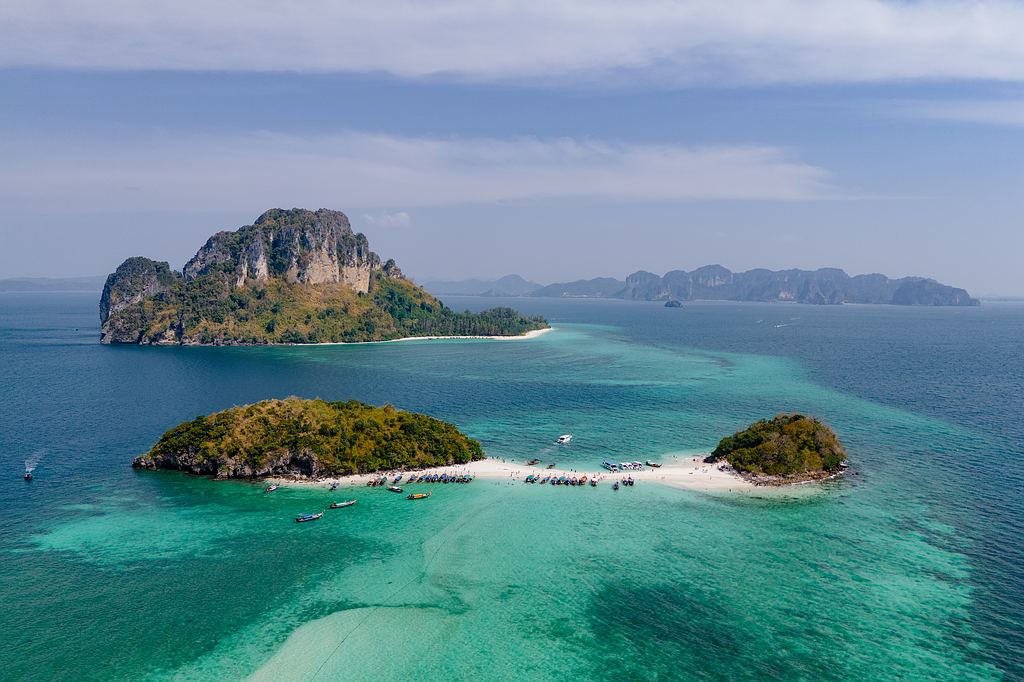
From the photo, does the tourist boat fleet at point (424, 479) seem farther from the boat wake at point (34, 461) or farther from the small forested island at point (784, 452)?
the boat wake at point (34, 461)

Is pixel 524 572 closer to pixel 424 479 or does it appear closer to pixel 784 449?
pixel 424 479

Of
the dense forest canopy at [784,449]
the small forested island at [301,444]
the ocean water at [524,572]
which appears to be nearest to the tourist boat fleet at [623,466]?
the ocean water at [524,572]

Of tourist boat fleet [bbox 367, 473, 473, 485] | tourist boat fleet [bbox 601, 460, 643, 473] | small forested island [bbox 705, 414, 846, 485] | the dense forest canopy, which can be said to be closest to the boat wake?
tourist boat fleet [bbox 367, 473, 473, 485]

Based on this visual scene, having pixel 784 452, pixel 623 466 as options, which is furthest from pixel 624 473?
pixel 784 452

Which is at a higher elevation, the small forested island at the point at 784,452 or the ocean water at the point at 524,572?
the small forested island at the point at 784,452

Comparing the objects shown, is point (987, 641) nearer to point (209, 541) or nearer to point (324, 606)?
point (324, 606)

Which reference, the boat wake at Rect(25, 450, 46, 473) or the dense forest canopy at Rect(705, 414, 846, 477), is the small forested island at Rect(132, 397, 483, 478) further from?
the dense forest canopy at Rect(705, 414, 846, 477)
